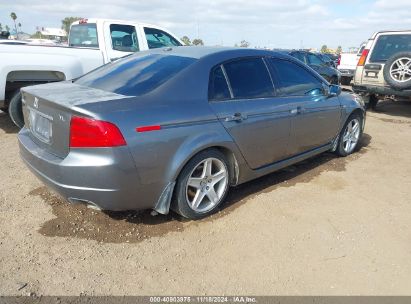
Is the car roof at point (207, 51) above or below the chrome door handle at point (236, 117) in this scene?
above

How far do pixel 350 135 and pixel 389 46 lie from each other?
13.3 feet

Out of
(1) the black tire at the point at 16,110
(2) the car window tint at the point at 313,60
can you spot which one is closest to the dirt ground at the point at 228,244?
(1) the black tire at the point at 16,110

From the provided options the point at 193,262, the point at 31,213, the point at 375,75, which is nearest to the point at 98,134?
the point at 193,262

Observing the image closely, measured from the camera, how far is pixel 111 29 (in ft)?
24.4

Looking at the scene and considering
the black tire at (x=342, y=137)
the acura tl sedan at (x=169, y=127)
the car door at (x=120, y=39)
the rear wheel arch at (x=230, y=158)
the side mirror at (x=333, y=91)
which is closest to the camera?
the acura tl sedan at (x=169, y=127)

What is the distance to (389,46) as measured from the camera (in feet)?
27.6

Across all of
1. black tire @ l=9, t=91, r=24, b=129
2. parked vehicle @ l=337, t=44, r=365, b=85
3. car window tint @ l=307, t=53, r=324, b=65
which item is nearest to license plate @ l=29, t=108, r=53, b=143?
black tire @ l=9, t=91, r=24, b=129

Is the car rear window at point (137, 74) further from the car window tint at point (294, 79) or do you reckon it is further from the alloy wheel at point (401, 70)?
the alloy wheel at point (401, 70)

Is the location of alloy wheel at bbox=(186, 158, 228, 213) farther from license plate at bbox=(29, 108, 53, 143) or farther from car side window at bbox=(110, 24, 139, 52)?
car side window at bbox=(110, 24, 139, 52)

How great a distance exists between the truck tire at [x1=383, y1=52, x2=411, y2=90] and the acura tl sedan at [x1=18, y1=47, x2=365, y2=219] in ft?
12.7

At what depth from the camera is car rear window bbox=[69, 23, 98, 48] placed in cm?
758

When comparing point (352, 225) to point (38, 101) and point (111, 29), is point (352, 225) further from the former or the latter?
point (111, 29)

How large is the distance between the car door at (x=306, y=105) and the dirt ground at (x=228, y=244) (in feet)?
1.92

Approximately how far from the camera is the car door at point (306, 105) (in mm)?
4191
